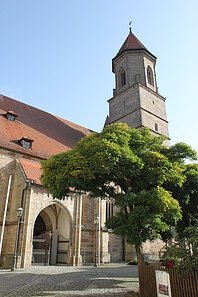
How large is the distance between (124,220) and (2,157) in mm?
11394

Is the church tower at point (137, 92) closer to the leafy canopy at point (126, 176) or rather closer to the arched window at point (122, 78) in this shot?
the arched window at point (122, 78)

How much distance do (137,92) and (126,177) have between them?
63.4ft

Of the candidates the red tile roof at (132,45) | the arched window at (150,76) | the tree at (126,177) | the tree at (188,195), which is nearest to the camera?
the tree at (126,177)

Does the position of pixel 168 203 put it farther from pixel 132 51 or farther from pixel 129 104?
pixel 132 51

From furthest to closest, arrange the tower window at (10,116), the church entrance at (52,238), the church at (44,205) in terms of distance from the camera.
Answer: the tower window at (10,116) → the church entrance at (52,238) → the church at (44,205)

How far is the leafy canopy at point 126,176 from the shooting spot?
8461 mm

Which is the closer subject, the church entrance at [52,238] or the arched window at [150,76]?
the church entrance at [52,238]

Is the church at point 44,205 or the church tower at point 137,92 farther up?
the church tower at point 137,92

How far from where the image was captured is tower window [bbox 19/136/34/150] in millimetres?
18778

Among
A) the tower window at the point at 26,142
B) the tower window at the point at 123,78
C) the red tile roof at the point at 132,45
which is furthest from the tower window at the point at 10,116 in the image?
the red tile roof at the point at 132,45

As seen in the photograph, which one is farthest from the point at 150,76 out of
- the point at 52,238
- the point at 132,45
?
the point at 52,238

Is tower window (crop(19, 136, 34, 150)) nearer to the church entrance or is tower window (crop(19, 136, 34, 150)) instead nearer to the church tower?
the church entrance

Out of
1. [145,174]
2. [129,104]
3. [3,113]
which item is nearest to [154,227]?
[145,174]

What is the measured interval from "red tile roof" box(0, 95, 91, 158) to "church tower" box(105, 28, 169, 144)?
514cm
